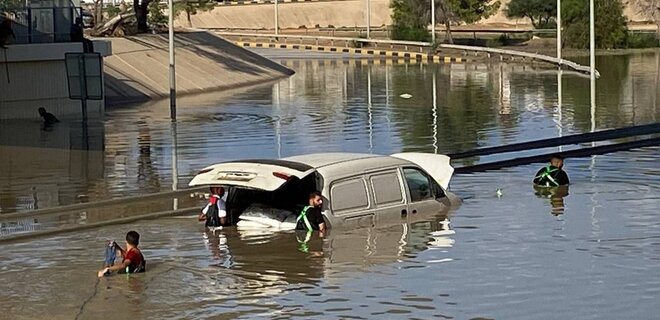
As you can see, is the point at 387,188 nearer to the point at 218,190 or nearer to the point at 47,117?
the point at 218,190

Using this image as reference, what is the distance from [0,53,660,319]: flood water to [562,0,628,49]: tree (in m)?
57.3

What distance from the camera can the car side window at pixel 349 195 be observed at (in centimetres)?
1933

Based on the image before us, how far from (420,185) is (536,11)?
96.8 metres

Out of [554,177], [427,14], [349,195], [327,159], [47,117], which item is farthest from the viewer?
[427,14]

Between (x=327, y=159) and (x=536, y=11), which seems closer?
(x=327, y=159)

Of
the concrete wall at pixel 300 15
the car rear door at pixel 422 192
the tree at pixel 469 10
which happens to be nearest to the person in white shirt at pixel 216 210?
the car rear door at pixel 422 192

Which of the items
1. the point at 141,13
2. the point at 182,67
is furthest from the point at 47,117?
the point at 141,13

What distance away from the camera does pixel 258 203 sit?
65.1 feet

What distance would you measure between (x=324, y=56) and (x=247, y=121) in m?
54.1

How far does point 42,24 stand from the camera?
1741 inches

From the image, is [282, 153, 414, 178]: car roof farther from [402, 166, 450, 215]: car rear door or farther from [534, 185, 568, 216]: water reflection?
[534, 185, 568, 216]: water reflection

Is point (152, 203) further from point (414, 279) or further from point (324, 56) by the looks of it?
point (324, 56)

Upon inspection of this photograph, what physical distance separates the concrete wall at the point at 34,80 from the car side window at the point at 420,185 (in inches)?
979

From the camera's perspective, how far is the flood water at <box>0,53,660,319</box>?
1504 centimetres
